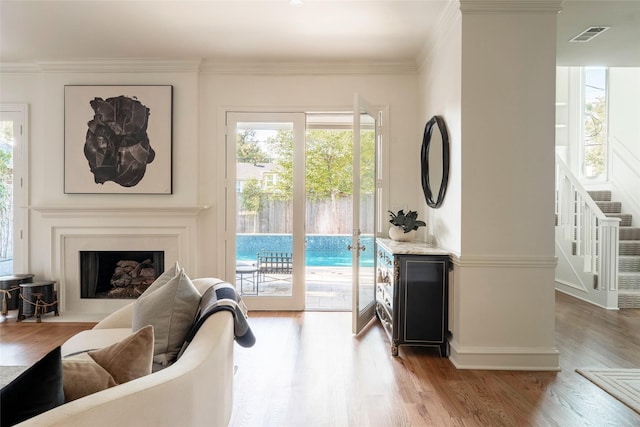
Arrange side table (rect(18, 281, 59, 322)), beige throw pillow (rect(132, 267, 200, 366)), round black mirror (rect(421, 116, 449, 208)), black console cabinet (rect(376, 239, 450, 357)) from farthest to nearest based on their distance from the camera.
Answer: side table (rect(18, 281, 59, 322)), round black mirror (rect(421, 116, 449, 208)), black console cabinet (rect(376, 239, 450, 357)), beige throw pillow (rect(132, 267, 200, 366))

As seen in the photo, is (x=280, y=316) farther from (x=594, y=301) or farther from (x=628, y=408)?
(x=594, y=301)

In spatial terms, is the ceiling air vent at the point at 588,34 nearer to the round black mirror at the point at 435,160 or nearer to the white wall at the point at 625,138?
the round black mirror at the point at 435,160

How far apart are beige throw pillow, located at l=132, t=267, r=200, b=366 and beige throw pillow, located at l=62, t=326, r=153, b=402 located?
1.49 ft

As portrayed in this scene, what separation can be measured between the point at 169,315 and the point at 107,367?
0.55 meters

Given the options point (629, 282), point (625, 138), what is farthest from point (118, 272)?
point (625, 138)

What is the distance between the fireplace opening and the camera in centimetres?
417

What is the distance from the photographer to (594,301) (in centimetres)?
456

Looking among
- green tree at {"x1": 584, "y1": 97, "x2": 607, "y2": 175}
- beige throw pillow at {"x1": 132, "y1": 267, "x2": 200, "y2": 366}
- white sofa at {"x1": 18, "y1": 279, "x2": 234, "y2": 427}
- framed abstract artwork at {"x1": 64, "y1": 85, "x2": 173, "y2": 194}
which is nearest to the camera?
white sofa at {"x1": 18, "y1": 279, "x2": 234, "y2": 427}

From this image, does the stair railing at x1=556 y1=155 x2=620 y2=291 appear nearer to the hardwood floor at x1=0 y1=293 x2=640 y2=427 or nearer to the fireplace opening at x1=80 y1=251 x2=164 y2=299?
the hardwood floor at x1=0 y1=293 x2=640 y2=427

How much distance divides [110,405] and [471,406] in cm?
204

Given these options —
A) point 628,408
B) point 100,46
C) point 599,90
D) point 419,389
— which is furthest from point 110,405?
point 599,90

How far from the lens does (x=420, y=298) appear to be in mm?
2971

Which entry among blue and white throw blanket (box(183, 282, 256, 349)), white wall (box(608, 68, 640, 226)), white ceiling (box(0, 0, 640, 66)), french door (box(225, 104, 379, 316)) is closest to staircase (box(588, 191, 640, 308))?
white wall (box(608, 68, 640, 226))

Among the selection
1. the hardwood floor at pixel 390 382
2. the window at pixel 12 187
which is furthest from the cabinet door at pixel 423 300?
the window at pixel 12 187
